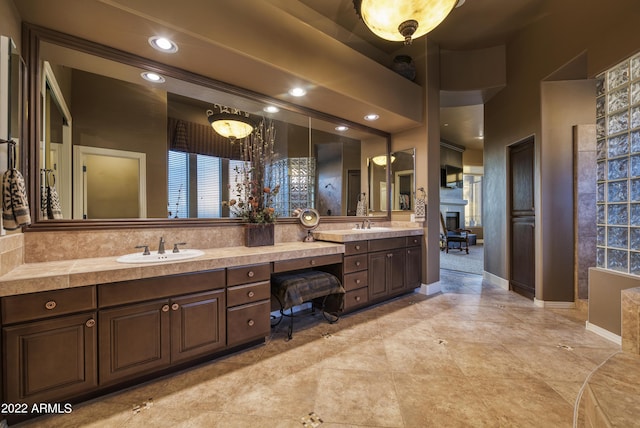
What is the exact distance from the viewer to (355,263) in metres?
2.99

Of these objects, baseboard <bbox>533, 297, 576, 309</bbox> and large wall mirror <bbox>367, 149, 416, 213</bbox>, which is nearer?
baseboard <bbox>533, 297, 576, 309</bbox>

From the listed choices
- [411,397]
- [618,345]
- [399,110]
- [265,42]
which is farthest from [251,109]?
[618,345]

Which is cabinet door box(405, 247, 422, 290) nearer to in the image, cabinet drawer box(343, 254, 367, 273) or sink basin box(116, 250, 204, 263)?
cabinet drawer box(343, 254, 367, 273)

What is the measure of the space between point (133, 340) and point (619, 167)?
166 inches

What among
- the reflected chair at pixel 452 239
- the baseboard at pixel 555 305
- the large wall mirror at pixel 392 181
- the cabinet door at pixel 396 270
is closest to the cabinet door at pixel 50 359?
the cabinet door at pixel 396 270

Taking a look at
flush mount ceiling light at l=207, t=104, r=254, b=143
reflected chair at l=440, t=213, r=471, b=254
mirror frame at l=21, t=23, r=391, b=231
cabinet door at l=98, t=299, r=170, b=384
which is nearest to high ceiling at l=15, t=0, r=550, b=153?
mirror frame at l=21, t=23, r=391, b=231

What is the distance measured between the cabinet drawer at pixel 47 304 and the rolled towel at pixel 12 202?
39 centimetres

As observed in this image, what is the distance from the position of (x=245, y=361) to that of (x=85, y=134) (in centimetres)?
212

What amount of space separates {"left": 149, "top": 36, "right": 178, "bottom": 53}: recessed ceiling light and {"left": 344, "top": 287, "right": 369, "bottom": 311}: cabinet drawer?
109 inches

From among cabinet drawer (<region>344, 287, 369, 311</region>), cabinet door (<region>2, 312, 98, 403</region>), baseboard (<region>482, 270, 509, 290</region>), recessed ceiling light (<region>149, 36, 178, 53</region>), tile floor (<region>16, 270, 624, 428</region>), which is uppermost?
recessed ceiling light (<region>149, 36, 178, 53</region>)

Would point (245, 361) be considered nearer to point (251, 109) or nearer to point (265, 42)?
point (251, 109)

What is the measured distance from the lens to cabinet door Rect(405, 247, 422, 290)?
142 inches

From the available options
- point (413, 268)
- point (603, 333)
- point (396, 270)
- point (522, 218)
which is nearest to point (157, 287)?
point (396, 270)

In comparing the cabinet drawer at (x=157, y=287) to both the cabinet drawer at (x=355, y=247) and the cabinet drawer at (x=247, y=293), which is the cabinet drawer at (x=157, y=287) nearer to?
the cabinet drawer at (x=247, y=293)
